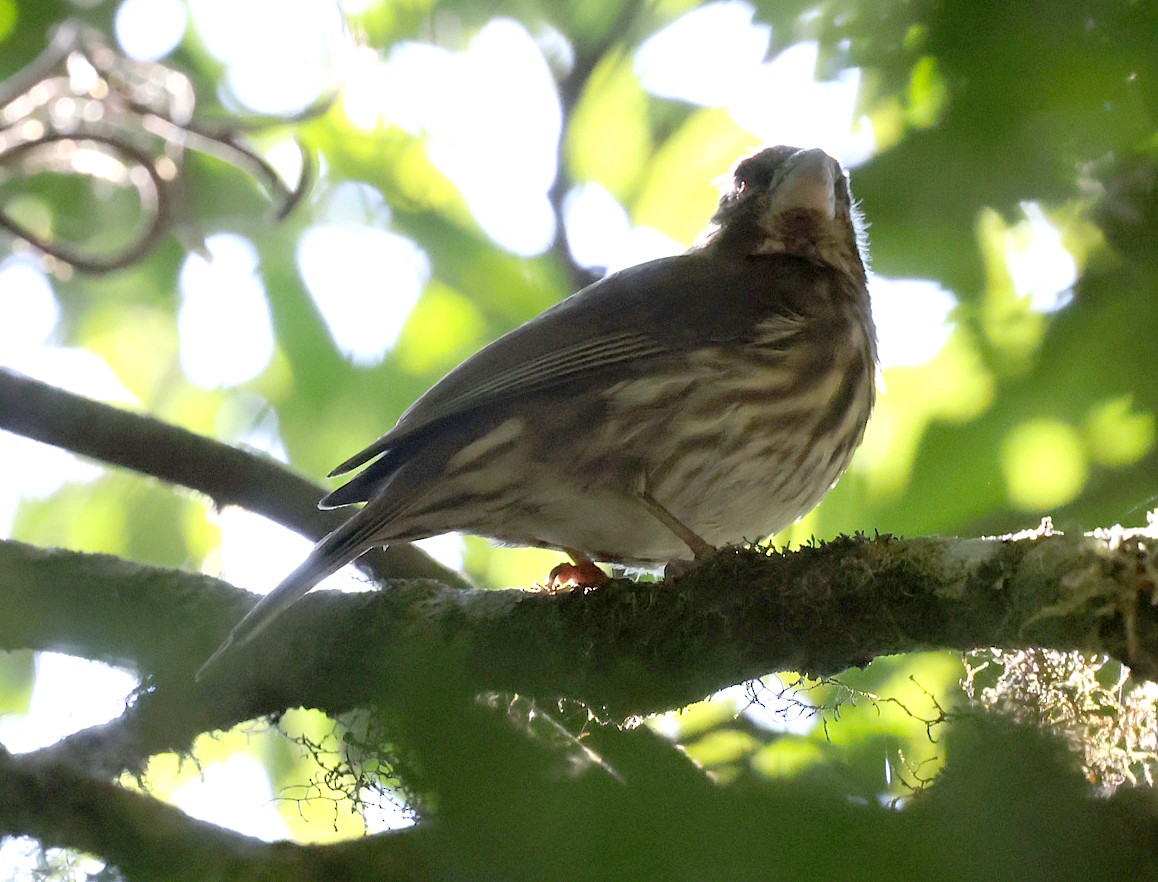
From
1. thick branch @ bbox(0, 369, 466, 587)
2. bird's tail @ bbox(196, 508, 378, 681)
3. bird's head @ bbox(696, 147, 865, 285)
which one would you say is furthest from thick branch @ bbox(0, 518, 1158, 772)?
bird's head @ bbox(696, 147, 865, 285)

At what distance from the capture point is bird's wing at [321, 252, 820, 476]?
309cm

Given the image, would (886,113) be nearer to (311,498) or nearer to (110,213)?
(311,498)

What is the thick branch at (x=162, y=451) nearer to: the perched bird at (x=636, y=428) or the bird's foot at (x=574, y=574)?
the perched bird at (x=636, y=428)

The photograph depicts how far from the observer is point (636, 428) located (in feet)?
10.2

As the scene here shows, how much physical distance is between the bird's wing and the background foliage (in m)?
0.59

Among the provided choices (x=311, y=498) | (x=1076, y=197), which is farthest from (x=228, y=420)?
(x=1076, y=197)

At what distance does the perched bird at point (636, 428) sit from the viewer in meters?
3.09

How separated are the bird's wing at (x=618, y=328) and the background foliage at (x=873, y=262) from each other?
0.59m

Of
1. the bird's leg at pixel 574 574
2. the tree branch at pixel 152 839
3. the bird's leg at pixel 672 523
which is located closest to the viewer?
the tree branch at pixel 152 839

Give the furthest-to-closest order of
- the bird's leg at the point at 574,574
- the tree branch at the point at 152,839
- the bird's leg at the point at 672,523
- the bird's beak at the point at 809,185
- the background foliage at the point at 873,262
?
1. the bird's beak at the point at 809,185
2. the bird's leg at the point at 574,574
3. the bird's leg at the point at 672,523
4. the background foliage at the point at 873,262
5. the tree branch at the point at 152,839

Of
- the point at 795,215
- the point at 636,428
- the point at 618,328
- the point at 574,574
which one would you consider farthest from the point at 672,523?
the point at 795,215

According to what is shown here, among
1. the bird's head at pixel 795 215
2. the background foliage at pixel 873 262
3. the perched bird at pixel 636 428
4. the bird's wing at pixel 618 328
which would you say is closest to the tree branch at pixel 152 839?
the background foliage at pixel 873 262

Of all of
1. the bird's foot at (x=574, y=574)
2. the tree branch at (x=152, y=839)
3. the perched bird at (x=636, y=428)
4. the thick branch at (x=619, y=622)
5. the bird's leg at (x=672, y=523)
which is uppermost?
the perched bird at (x=636, y=428)

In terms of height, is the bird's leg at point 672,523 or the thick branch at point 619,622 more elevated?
the bird's leg at point 672,523
